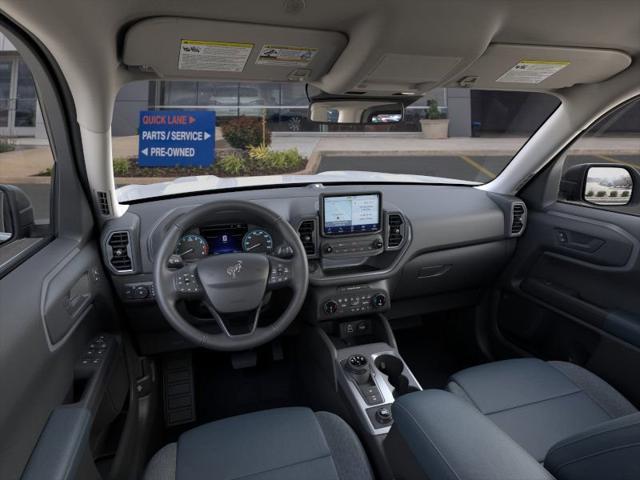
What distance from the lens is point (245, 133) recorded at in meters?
2.85

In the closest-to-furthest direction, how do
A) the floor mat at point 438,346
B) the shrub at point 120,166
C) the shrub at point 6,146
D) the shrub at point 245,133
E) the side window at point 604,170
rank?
1. the shrub at point 6,146
2. the shrub at point 120,166
3. the side window at point 604,170
4. the shrub at point 245,133
5. the floor mat at point 438,346

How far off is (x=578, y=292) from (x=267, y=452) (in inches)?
81.6

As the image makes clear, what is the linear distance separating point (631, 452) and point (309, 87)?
76.8 inches

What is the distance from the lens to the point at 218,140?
2.39 meters

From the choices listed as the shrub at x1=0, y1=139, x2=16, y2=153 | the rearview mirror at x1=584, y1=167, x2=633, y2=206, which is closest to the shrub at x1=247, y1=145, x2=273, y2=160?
the shrub at x1=0, y1=139, x2=16, y2=153

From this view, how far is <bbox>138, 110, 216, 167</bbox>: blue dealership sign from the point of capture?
2152 mm

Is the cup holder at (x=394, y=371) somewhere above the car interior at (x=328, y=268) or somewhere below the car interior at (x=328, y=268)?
below

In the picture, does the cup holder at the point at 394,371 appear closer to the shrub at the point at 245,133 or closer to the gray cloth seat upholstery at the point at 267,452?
the gray cloth seat upholstery at the point at 267,452

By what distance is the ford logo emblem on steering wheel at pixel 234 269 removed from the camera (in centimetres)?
194

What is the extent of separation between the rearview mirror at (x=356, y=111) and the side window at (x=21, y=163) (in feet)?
4.17

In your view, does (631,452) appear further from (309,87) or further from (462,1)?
(309,87)

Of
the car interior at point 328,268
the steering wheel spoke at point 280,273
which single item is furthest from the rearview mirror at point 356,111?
the steering wheel spoke at point 280,273

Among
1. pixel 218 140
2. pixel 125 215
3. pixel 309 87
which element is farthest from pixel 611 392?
pixel 125 215

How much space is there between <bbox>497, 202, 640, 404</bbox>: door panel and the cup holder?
1041mm
